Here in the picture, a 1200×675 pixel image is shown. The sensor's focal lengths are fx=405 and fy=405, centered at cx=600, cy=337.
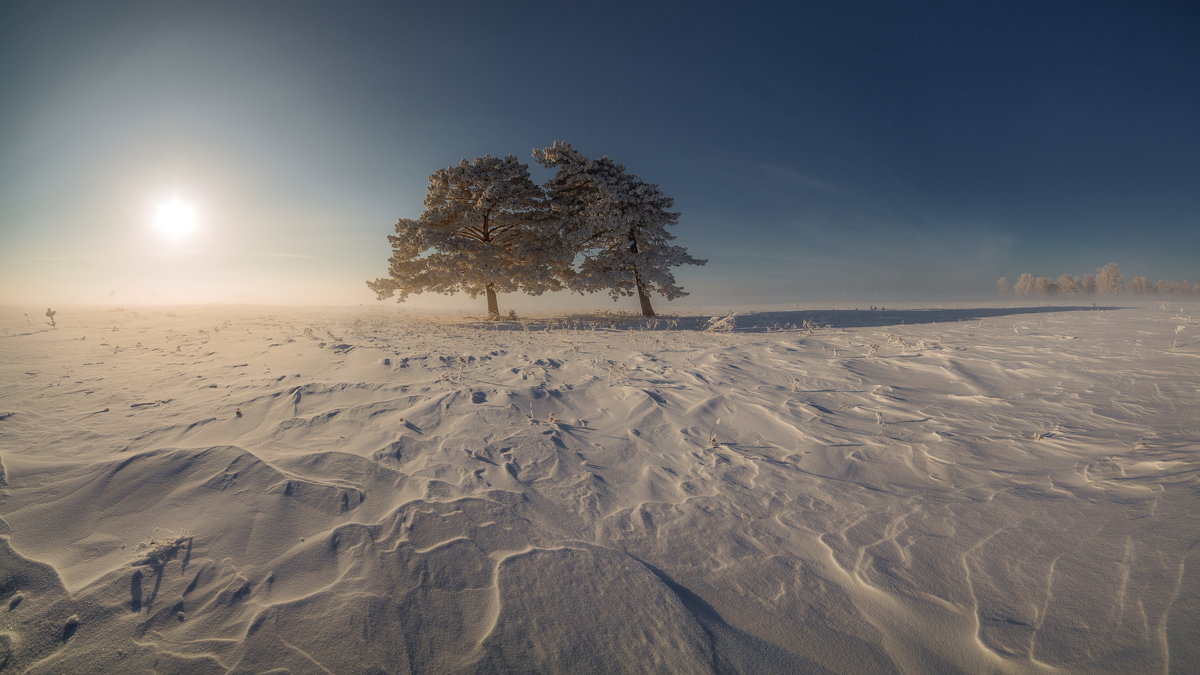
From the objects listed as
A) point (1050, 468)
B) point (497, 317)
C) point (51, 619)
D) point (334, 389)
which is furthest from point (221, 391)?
point (497, 317)

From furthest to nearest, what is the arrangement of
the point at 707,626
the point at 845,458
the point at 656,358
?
the point at 656,358, the point at 845,458, the point at 707,626

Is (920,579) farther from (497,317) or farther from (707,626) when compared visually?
(497,317)

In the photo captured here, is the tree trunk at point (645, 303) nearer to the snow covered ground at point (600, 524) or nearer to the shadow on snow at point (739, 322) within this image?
the shadow on snow at point (739, 322)

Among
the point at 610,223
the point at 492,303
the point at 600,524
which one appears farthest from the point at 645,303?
the point at 600,524

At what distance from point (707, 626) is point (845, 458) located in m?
2.41

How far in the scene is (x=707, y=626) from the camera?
2.21m

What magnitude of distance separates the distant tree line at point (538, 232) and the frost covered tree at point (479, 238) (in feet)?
0.14

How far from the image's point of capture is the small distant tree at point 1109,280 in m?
58.9

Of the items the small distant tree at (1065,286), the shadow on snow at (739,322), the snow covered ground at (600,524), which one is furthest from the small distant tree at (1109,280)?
the snow covered ground at (600,524)

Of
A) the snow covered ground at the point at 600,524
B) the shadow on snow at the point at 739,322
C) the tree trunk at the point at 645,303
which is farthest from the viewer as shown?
the tree trunk at the point at 645,303

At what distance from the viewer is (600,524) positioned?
301 cm

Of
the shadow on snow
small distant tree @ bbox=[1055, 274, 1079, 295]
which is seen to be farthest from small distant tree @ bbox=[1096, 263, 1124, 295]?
the shadow on snow

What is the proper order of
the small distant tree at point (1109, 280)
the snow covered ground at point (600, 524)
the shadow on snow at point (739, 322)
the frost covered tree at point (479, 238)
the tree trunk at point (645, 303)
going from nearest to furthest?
the snow covered ground at point (600, 524), the shadow on snow at point (739, 322), the frost covered tree at point (479, 238), the tree trunk at point (645, 303), the small distant tree at point (1109, 280)

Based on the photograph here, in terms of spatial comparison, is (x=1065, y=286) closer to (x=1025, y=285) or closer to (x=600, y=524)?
(x=1025, y=285)
